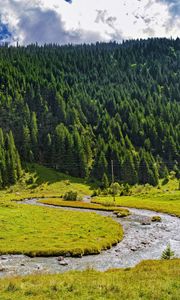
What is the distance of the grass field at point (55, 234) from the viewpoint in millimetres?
45969

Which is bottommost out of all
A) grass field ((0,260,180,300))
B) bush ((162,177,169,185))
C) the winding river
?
bush ((162,177,169,185))

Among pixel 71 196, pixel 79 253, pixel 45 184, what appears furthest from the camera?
pixel 45 184

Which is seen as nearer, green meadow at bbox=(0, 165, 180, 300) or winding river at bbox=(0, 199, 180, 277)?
green meadow at bbox=(0, 165, 180, 300)

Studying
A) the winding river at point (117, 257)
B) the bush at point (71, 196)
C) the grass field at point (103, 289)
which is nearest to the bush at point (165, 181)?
the bush at point (71, 196)

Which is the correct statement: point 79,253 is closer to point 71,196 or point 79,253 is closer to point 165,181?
point 71,196

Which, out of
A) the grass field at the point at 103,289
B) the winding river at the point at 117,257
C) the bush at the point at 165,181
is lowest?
the bush at the point at 165,181

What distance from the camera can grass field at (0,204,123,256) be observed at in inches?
1810

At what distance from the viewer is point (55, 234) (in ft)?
186

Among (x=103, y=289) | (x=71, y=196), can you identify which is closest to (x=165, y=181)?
(x=71, y=196)

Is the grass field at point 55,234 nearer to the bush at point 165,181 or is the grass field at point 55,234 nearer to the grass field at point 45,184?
the grass field at point 45,184

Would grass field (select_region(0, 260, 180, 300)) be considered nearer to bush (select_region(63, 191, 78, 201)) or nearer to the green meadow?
the green meadow

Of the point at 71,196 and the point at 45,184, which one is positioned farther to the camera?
the point at 45,184

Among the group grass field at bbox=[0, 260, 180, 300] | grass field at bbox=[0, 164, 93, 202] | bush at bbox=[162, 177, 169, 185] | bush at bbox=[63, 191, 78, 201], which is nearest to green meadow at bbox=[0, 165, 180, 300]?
grass field at bbox=[0, 260, 180, 300]

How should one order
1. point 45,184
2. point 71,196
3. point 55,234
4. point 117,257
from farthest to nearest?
point 45,184
point 71,196
point 55,234
point 117,257
